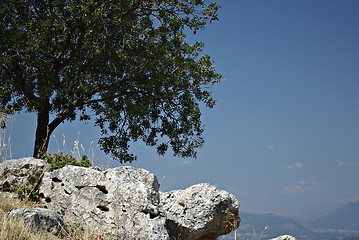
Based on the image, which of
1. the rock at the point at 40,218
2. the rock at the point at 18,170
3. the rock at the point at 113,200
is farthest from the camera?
the rock at the point at 18,170

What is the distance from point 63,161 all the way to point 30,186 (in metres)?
1.03

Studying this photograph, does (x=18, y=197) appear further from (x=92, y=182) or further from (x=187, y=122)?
(x=187, y=122)

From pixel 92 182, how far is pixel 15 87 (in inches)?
333

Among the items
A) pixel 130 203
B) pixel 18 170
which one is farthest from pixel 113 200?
pixel 18 170

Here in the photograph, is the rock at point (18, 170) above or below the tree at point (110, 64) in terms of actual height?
below

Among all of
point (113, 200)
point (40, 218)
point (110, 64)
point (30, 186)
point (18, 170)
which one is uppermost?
point (110, 64)

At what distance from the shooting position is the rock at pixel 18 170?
925 centimetres

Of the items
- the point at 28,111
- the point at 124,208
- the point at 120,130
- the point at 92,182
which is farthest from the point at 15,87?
the point at 124,208

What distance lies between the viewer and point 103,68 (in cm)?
1630

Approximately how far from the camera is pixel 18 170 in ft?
30.8

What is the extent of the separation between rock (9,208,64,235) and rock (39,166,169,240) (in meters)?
0.73

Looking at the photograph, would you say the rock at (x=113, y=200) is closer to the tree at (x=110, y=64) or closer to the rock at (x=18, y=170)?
the rock at (x=18, y=170)

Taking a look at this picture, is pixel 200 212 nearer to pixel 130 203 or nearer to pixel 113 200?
pixel 130 203

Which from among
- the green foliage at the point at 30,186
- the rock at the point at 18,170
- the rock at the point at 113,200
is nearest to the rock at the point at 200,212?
the rock at the point at 113,200
